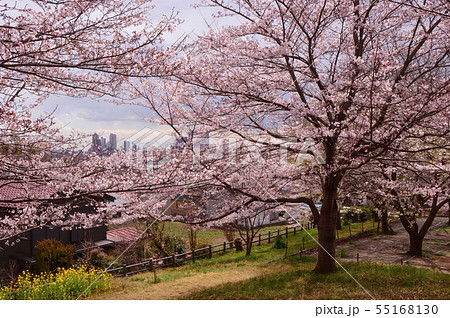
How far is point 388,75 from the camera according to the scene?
650cm

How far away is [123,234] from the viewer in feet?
57.9

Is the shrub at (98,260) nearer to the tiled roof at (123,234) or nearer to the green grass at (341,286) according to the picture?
the tiled roof at (123,234)

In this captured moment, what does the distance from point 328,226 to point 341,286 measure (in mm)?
1548

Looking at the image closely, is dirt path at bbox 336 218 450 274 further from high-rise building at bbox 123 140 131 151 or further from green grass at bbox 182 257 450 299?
high-rise building at bbox 123 140 131 151

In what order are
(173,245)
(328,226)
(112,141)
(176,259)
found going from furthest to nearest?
(173,245) < (176,259) < (328,226) < (112,141)

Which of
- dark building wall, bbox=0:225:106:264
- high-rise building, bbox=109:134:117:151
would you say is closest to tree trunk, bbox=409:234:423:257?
high-rise building, bbox=109:134:117:151

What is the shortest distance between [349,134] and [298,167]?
6.32ft

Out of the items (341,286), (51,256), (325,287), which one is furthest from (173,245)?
(341,286)

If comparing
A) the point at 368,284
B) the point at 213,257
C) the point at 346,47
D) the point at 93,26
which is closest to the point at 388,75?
the point at 346,47

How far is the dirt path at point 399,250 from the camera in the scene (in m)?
10.8

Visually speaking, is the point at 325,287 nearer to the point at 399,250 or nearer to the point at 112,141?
the point at 112,141

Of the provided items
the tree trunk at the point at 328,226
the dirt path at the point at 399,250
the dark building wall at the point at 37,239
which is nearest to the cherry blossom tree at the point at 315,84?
the tree trunk at the point at 328,226

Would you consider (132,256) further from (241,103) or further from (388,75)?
(388,75)

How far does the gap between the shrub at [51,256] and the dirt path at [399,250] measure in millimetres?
10126
